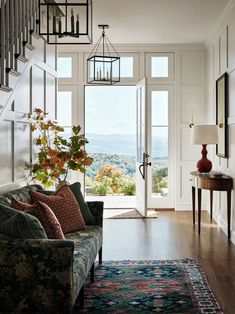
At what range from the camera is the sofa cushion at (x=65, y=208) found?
4.05 m

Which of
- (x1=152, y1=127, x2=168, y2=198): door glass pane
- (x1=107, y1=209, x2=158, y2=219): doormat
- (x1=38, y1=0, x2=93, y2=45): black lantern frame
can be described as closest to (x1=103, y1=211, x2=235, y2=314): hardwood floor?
Result: (x1=107, y1=209, x2=158, y2=219): doormat

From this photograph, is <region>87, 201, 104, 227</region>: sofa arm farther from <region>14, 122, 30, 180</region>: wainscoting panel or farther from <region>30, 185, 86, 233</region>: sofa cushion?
<region>14, 122, 30, 180</region>: wainscoting panel

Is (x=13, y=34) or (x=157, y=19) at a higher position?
(x=157, y=19)

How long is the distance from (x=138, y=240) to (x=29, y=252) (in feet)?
10.7

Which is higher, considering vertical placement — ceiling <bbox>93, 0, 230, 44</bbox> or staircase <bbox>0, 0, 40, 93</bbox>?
ceiling <bbox>93, 0, 230, 44</bbox>

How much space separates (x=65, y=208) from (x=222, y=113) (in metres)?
3.43

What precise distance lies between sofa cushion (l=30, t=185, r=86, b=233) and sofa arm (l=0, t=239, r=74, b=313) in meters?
1.14

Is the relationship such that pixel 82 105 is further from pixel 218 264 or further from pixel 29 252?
pixel 29 252

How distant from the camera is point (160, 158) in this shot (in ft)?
28.2

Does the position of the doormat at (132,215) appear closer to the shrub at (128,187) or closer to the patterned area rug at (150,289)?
the shrub at (128,187)

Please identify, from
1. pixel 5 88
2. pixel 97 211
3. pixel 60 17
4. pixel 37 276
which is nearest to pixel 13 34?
pixel 5 88

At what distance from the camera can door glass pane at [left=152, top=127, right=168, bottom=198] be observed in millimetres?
8602

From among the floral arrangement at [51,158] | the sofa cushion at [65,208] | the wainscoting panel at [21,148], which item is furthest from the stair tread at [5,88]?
the floral arrangement at [51,158]

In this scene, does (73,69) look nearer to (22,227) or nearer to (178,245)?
(178,245)
